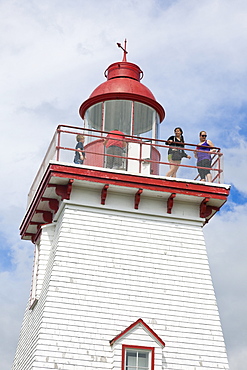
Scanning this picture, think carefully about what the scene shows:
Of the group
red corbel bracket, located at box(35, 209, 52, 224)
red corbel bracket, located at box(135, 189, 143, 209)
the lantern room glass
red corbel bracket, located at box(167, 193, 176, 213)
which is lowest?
red corbel bracket, located at box(135, 189, 143, 209)

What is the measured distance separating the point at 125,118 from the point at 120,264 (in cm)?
433

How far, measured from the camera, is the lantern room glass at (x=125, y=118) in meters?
21.2

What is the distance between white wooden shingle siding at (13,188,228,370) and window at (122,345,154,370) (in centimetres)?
12

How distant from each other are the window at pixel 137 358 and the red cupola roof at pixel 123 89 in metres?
6.93

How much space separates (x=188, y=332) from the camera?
1850 centimetres

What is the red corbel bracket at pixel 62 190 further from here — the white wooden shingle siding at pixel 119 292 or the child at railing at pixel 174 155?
the child at railing at pixel 174 155

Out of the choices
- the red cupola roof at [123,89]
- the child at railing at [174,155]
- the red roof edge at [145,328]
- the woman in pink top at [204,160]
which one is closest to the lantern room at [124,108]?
the red cupola roof at [123,89]

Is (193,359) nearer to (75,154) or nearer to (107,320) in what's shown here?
(107,320)

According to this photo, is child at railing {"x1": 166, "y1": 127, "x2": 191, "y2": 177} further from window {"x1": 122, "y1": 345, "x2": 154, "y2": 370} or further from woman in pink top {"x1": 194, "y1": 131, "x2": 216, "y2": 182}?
window {"x1": 122, "y1": 345, "x2": 154, "y2": 370}

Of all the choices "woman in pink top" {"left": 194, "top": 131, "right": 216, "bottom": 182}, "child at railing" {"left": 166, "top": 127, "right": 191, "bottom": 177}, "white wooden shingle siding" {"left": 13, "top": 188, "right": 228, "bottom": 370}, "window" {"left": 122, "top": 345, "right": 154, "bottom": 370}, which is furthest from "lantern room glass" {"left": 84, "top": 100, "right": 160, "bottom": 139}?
"window" {"left": 122, "top": 345, "right": 154, "bottom": 370}

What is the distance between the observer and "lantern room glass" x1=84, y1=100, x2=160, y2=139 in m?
21.2

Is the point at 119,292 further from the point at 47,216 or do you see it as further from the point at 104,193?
the point at 47,216

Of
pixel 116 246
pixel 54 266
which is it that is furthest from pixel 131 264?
pixel 54 266

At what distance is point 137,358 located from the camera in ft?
58.2
